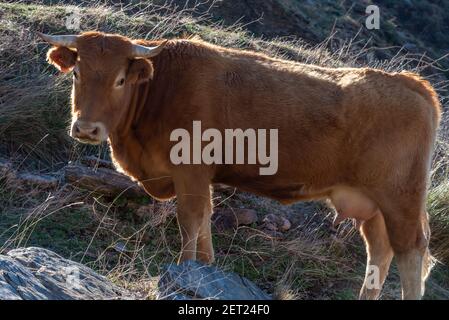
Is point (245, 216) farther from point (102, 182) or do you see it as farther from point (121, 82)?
point (121, 82)

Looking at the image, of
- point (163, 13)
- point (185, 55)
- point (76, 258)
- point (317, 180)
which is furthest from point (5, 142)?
point (163, 13)

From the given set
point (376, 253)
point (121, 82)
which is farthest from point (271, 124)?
point (376, 253)

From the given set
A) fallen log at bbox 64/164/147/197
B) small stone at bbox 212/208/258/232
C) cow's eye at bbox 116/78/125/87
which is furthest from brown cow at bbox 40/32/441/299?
small stone at bbox 212/208/258/232

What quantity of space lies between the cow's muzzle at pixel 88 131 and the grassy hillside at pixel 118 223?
0.78 m

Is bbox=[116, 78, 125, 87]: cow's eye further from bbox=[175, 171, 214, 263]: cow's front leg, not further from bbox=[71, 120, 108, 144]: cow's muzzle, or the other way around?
bbox=[175, 171, 214, 263]: cow's front leg

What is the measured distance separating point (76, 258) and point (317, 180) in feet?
7.73

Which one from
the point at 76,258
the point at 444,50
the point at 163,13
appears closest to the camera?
the point at 76,258

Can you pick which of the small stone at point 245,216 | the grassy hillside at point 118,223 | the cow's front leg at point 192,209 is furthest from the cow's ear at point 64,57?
the small stone at point 245,216

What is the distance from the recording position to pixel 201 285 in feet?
21.0

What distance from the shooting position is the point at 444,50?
76.5ft

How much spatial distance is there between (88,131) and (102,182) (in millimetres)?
2056

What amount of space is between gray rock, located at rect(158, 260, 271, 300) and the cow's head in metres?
1.31

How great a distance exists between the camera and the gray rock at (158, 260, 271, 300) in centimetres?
633
